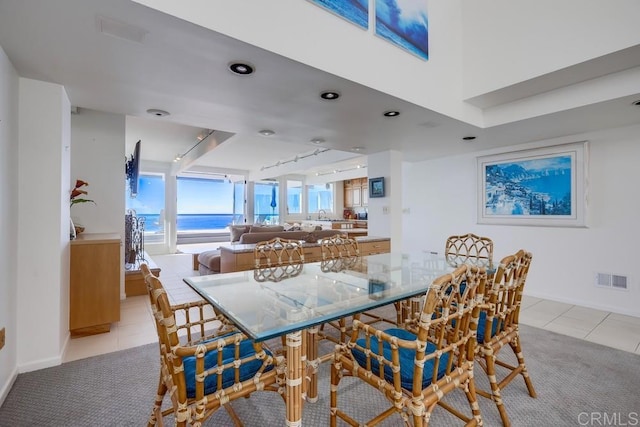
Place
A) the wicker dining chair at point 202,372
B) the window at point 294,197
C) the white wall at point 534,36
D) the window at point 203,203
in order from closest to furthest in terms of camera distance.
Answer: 1. the wicker dining chair at point 202,372
2. the white wall at point 534,36
3. the window at point 294,197
4. the window at point 203,203

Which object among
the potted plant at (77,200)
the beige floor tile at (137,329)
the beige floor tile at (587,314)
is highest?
the potted plant at (77,200)

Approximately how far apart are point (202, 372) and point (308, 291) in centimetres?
80

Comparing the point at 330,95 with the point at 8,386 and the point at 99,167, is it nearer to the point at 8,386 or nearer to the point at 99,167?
the point at 8,386

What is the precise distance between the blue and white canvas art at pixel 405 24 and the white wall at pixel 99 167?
11.4ft

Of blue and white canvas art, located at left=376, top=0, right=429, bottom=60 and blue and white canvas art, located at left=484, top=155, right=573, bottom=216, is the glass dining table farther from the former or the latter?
blue and white canvas art, located at left=484, top=155, right=573, bottom=216

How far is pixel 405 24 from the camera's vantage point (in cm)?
258

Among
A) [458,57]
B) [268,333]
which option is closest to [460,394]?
[268,333]

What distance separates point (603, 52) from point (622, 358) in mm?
2414

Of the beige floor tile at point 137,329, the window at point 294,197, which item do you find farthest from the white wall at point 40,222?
the window at point 294,197

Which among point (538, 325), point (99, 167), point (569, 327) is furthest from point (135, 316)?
point (569, 327)

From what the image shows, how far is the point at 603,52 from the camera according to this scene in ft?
7.26

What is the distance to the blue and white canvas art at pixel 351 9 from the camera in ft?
6.82

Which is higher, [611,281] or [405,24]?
[405,24]

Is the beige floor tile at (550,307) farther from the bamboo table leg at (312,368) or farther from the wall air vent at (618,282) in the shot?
the bamboo table leg at (312,368)
